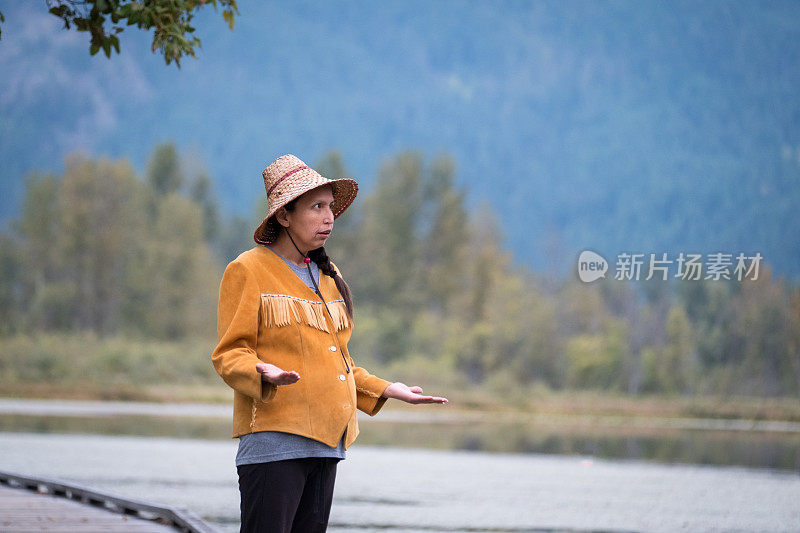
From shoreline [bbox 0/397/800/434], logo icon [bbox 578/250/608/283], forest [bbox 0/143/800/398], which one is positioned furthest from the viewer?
logo icon [bbox 578/250/608/283]

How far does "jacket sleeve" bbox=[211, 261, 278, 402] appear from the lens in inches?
115

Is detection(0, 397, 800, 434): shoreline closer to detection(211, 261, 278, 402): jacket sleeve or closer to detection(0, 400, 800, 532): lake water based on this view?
detection(0, 400, 800, 532): lake water

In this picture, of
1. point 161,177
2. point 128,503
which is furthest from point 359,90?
point 128,503

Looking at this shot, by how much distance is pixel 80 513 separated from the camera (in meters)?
6.48

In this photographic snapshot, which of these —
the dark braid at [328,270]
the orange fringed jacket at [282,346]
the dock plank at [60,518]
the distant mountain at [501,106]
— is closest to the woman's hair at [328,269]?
the dark braid at [328,270]

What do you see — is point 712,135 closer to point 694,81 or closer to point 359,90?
point 694,81

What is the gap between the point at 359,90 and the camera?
509ft

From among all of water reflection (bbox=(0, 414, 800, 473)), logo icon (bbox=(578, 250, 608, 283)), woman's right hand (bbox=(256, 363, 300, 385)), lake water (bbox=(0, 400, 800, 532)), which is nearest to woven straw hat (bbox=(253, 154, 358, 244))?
woman's right hand (bbox=(256, 363, 300, 385))

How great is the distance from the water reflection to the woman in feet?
49.6

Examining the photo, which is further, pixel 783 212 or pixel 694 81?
pixel 694 81

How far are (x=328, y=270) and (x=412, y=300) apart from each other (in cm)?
5644

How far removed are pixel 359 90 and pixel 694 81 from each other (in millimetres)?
45638

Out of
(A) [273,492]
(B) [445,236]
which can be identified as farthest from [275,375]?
(B) [445,236]
